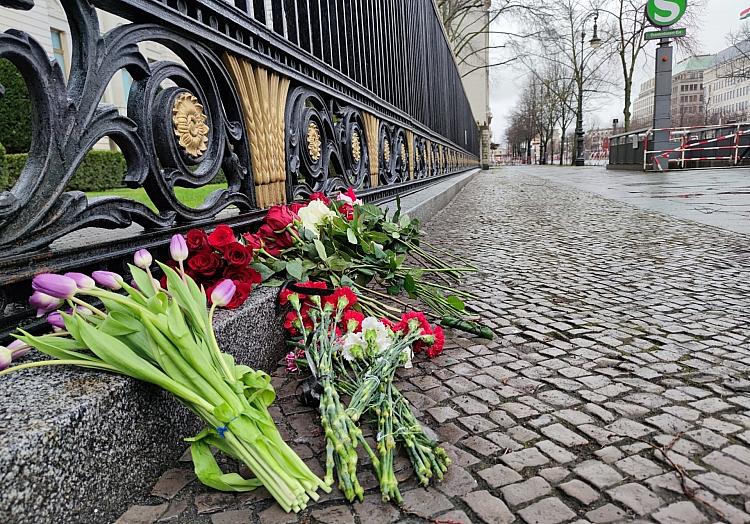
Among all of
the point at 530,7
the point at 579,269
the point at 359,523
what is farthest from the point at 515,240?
the point at 530,7

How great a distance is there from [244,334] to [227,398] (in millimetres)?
561

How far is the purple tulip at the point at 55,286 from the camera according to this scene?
4.18 ft

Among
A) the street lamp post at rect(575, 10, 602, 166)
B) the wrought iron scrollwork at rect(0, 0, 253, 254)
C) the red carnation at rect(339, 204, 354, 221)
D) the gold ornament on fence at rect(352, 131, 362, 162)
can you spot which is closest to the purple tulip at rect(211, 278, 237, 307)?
the wrought iron scrollwork at rect(0, 0, 253, 254)

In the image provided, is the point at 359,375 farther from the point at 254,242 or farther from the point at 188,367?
the point at 254,242

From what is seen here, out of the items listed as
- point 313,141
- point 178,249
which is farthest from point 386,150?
point 178,249

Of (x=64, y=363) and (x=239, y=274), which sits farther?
(x=239, y=274)

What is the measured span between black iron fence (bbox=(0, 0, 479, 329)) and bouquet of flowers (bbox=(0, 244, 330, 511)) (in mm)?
241

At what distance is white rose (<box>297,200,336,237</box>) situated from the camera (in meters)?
2.61

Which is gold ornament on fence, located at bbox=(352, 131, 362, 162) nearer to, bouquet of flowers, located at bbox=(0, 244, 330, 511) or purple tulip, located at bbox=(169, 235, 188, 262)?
purple tulip, located at bbox=(169, 235, 188, 262)

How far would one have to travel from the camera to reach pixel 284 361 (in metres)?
2.16

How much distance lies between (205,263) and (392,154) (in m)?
4.88

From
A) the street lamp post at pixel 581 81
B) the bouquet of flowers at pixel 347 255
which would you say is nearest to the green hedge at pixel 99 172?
the bouquet of flowers at pixel 347 255

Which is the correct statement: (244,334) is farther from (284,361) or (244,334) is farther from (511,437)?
(511,437)

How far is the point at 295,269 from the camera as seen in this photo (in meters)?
2.21
